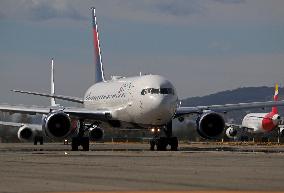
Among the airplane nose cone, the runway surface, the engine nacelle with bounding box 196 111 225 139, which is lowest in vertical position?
the runway surface

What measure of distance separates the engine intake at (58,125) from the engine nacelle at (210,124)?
8.18 m

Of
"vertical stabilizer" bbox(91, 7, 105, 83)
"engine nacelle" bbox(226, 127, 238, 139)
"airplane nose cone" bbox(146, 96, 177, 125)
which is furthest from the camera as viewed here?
"engine nacelle" bbox(226, 127, 238, 139)

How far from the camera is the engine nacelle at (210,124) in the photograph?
163ft

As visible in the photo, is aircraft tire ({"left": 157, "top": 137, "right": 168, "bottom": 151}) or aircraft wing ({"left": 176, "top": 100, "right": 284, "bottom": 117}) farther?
aircraft wing ({"left": 176, "top": 100, "right": 284, "bottom": 117})

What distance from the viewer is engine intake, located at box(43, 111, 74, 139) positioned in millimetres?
48438

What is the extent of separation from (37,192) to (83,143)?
33.8 meters

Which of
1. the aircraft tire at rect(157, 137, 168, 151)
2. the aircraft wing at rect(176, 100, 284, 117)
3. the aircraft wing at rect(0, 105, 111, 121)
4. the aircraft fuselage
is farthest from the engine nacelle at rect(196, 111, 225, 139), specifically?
the aircraft wing at rect(0, 105, 111, 121)

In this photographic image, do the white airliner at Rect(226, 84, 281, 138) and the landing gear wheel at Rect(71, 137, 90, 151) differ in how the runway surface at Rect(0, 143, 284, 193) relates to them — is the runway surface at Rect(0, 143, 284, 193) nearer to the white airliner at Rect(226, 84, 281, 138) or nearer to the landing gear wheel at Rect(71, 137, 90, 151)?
the landing gear wheel at Rect(71, 137, 90, 151)

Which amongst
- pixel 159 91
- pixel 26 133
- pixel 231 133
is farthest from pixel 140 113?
pixel 231 133

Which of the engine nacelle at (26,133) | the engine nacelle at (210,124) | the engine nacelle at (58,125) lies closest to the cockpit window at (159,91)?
the engine nacelle at (210,124)

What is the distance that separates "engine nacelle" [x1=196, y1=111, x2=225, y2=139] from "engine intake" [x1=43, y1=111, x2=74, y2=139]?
26.8 feet

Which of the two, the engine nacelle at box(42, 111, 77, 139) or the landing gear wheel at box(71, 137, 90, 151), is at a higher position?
the engine nacelle at box(42, 111, 77, 139)

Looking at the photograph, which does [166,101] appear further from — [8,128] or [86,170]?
[8,128]

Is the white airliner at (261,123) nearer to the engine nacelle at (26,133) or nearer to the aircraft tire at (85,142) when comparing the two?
the engine nacelle at (26,133)
